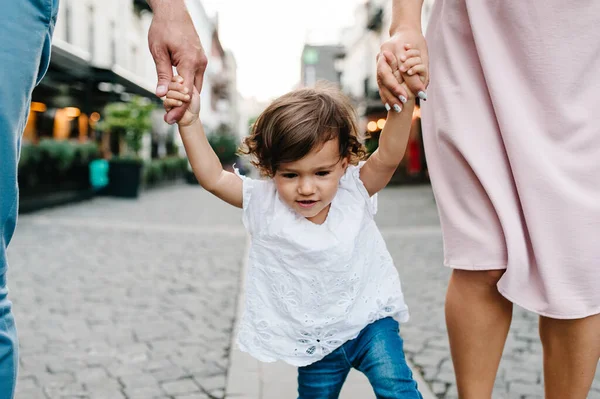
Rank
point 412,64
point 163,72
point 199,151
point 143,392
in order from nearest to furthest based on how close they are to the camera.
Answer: point 412,64 < point 163,72 < point 199,151 < point 143,392

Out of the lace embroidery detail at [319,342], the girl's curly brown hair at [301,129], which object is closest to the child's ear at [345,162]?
the girl's curly brown hair at [301,129]

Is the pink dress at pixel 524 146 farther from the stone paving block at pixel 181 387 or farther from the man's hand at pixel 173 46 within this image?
the stone paving block at pixel 181 387

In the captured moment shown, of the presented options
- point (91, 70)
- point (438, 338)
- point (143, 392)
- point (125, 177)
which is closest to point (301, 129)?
point (143, 392)

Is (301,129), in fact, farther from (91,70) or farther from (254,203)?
(91,70)

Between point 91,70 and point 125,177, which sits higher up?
point 91,70

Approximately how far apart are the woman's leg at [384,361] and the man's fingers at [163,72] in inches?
35.1

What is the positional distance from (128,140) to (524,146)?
13370mm

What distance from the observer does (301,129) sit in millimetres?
1609

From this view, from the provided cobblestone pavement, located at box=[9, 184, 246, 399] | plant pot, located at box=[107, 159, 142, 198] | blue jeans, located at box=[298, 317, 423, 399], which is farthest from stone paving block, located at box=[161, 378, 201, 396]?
plant pot, located at box=[107, 159, 142, 198]

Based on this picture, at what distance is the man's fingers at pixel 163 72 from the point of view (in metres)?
1.50

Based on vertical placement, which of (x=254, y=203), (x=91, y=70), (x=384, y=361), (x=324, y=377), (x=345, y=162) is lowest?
(x=324, y=377)

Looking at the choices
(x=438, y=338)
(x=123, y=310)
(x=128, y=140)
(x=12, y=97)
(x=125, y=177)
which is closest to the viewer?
(x=12, y=97)

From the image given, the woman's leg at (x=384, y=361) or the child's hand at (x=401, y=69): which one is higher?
the child's hand at (x=401, y=69)

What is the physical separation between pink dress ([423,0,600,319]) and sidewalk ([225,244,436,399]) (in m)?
Answer: 1.03
